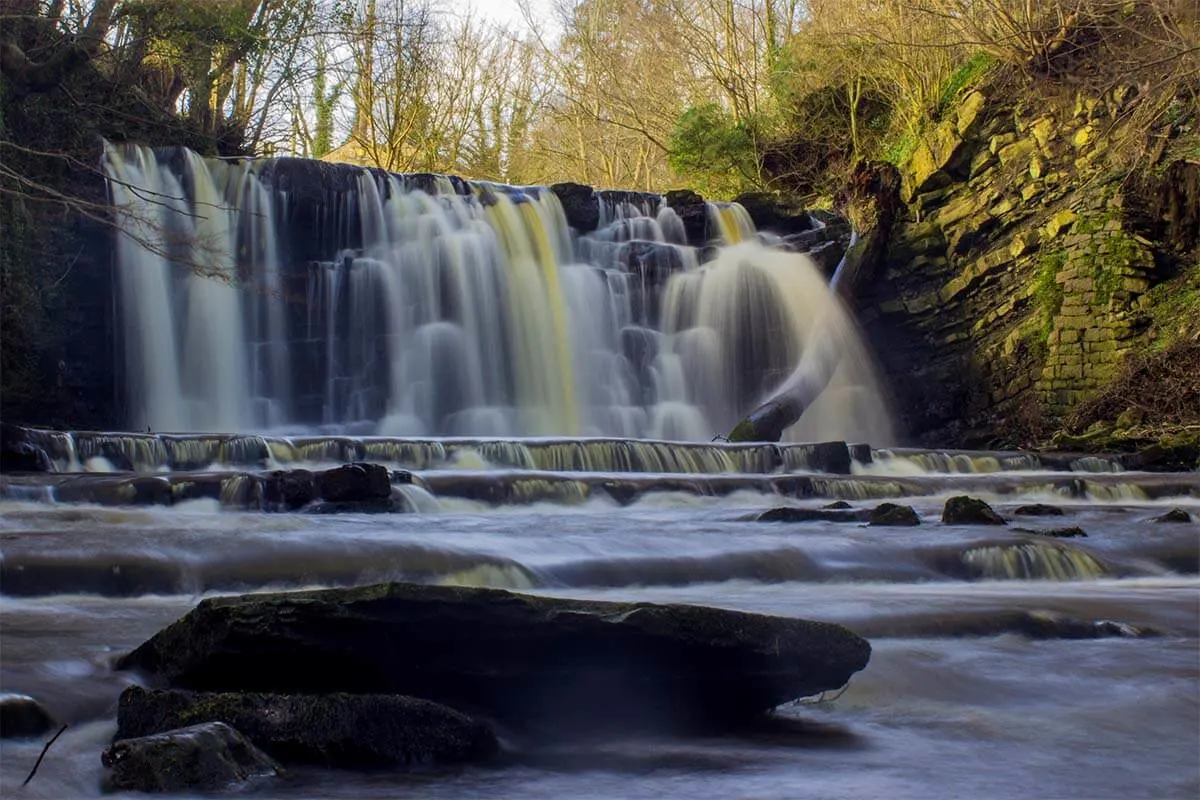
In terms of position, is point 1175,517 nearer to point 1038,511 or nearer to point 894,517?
point 1038,511

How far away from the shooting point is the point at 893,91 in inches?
890

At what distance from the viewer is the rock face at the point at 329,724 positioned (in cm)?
308

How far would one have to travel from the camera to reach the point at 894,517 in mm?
8172

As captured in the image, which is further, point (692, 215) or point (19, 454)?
point (692, 215)

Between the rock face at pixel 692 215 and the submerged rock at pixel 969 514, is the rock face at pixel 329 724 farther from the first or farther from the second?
the rock face at pixel 692 215

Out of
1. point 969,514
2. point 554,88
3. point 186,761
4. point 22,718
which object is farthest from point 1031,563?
point 554,88

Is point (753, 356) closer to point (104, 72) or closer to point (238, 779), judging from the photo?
point (104, 72)

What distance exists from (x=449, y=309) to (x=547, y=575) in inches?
469

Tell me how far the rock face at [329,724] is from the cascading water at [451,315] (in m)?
12.7

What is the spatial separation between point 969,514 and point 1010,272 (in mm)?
10658

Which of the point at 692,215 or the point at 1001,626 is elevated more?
the point at 692,215

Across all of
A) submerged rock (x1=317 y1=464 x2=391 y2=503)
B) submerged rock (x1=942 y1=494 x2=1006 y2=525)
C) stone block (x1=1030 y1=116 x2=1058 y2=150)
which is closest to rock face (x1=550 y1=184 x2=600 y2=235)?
stone block (x1=1030 y1=116 x2=1058 y2=150)

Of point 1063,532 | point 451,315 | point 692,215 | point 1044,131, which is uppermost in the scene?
point 1044,131

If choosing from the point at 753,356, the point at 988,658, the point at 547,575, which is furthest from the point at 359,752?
the point at 753,356
